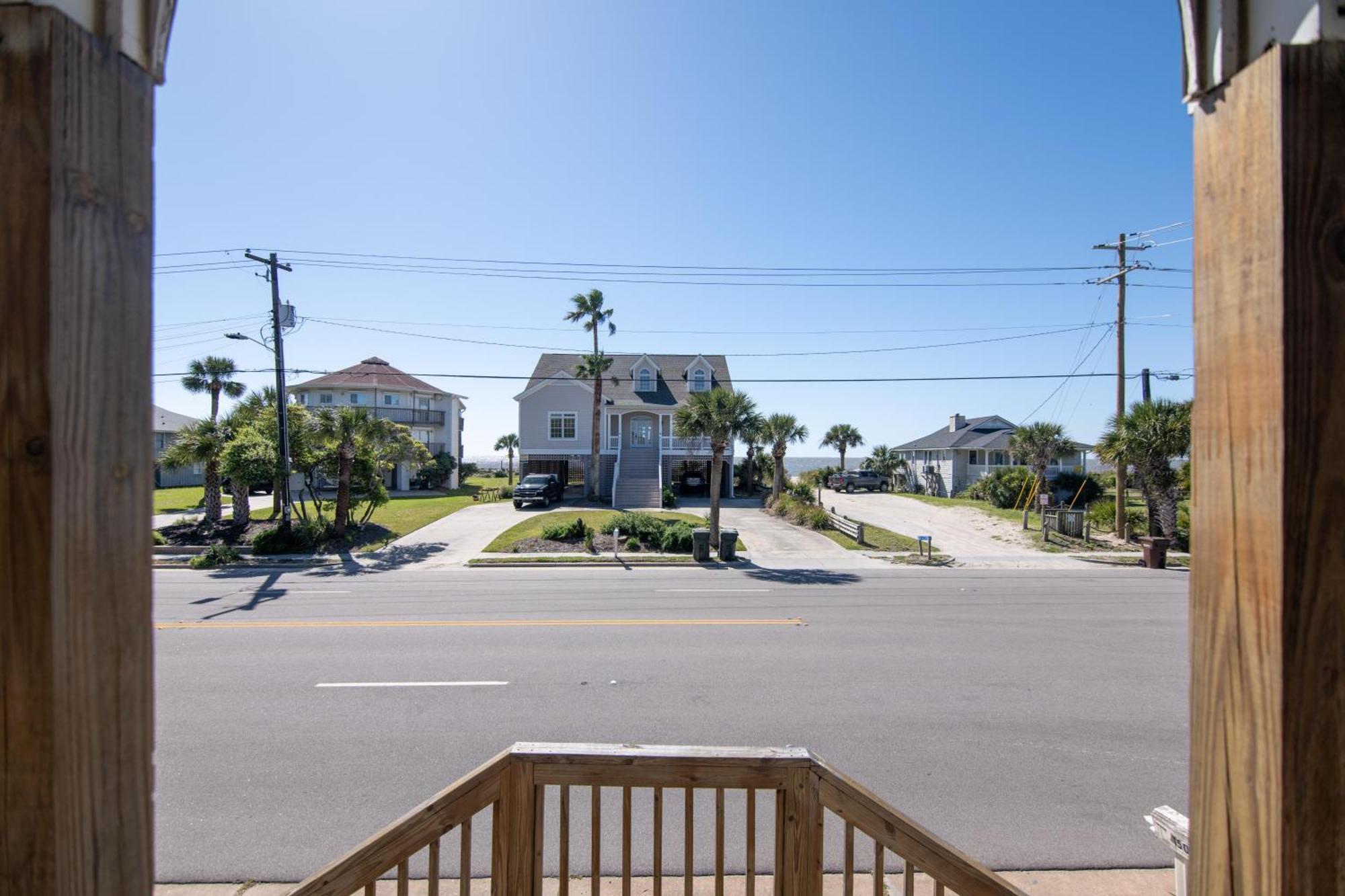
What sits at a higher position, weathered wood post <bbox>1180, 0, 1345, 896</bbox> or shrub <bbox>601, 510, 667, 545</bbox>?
weathered wood post <bbox>1180, 0, 1345, 896</bbox>

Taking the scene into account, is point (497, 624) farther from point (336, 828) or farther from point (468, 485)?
point (468, 485)

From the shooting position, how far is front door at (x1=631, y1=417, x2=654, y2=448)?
35562 mm

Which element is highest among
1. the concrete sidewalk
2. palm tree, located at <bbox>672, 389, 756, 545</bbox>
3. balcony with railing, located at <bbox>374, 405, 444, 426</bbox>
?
balcony with railing, located at <bbox>374, 405, 444, 426</bbox>

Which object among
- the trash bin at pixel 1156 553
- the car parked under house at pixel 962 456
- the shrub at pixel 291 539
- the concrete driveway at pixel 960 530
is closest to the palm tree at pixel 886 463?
the car parked under house at pixel 962 456

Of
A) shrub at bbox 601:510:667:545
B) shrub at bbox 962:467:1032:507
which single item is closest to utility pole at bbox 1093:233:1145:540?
shrub at bbox 962:467:1032:507

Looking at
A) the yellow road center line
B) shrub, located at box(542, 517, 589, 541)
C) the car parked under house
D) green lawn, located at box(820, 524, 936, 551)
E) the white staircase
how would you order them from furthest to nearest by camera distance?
the car parked under house
the white staircase
green lawn, located at box(820, 524, 936, 551)
shrub, located at box(542, 517, 589, 541)
the yellow road center line

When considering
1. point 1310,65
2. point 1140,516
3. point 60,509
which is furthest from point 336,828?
point 1140,516

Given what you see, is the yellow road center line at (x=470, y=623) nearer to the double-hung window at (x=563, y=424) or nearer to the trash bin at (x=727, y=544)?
the trash bin at (x=727, y=544)

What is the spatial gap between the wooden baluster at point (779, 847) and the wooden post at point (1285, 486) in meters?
1.67

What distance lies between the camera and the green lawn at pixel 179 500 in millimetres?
27516

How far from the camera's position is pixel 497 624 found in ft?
33.4

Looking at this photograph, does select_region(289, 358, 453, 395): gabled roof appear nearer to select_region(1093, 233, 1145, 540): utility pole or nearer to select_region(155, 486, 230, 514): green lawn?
select_region(155, 486, 230, 514): green lawn

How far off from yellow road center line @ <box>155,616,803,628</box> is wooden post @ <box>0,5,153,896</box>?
30.4 feet

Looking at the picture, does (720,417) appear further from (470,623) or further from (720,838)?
(720,838)
